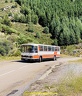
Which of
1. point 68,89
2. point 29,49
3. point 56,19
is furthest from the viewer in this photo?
point 56,19

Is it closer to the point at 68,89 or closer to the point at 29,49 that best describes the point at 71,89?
the point at 68,89

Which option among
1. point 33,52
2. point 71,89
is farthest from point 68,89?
point 33,52

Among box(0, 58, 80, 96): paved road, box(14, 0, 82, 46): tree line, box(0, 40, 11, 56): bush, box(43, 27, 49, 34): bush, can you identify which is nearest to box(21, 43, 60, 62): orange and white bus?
box(0, 58, 80, 96): paved road

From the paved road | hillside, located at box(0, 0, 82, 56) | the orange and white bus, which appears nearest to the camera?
the paved road

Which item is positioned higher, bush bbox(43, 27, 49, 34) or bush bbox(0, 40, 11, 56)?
bush bbox(43, 27, 49, 34)

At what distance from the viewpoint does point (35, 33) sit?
142 metres

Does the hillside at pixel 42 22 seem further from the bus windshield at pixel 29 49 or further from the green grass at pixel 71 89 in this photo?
the green grass at pixel 71 89

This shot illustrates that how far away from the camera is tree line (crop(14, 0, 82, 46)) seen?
147750 mm

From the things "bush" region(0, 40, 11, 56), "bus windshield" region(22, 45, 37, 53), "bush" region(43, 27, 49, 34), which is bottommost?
"bush" region(0, 40, 11, 56)

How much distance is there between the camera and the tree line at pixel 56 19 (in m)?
148

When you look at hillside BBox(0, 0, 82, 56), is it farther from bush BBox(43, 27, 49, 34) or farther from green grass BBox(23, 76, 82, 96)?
green grass BBox(23, 76, 82, 96)

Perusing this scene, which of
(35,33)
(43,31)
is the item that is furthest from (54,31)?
(35,33)

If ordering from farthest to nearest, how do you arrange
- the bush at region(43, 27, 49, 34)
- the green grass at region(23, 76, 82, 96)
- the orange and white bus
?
the bush at region(43, 27, 49, 34), the orange and white bus, the green grass at region(23, 76, 82, 96)

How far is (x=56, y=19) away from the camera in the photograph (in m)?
174
